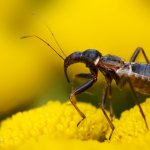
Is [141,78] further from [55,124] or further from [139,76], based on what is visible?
[55,124]

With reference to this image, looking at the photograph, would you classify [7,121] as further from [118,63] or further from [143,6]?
[143,6]

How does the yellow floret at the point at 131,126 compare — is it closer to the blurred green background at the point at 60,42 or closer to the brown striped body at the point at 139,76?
the brown striped body at the point at 139,76

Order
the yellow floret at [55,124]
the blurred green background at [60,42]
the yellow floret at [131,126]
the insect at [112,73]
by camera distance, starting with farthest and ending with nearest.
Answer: the blurred green background at [60,42]
the yellow floret at [55,124]
the insect at [112,73]
the yellow floret at [131,126]

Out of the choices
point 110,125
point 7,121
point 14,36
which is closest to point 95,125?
point 110,125

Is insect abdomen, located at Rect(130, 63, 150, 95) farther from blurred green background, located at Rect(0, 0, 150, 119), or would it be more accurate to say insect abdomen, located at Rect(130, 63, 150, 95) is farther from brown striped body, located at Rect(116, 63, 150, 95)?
blurred green background, located at Rect(0, 0, 150, 119)

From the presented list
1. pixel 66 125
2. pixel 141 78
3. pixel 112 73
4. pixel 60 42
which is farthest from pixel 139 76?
pixel 60 42

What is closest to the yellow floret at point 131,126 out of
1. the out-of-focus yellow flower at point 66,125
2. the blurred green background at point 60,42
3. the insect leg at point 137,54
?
the out-of-focus yellow flower at point 66,125

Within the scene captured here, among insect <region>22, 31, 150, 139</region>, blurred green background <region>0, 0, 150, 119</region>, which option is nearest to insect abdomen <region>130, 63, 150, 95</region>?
insect <region>22, 31, 150, 139</region>
